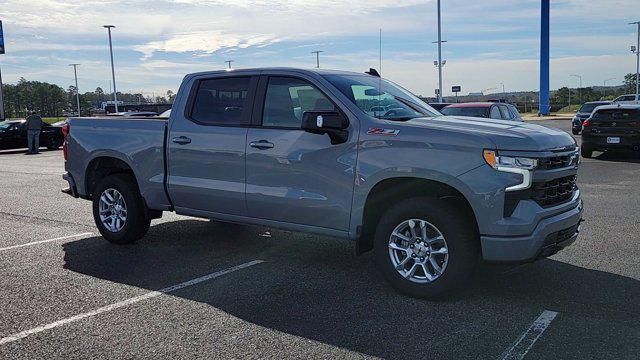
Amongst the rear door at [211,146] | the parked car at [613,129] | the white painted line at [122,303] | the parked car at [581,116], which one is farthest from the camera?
the parked car at [581,116]

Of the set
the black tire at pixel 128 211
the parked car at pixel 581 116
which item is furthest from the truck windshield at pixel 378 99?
the parked car at pixel 581 116

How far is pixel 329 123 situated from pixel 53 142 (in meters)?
24.1

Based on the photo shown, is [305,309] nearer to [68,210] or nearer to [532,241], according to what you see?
[532,241]

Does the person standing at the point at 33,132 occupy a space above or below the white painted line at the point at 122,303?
above

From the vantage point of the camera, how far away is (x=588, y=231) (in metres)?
7.33

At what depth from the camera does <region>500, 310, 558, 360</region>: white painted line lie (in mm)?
3871

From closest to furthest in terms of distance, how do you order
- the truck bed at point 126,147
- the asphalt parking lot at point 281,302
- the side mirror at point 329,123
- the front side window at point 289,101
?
the asphalt parking lot at point 281,302 < the side mirror at point 329,123 < the front side window at point 289,101 < the truck bed at point 126,147

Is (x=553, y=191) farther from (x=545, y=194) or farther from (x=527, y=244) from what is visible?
(x=527, y=244)

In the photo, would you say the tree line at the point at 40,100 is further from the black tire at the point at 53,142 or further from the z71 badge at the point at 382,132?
the z71 badge at the point at 382,132

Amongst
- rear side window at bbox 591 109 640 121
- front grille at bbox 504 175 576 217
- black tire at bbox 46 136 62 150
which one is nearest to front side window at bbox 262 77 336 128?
front grille at bbox 504 175 576 217

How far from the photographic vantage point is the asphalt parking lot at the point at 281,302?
159 inches

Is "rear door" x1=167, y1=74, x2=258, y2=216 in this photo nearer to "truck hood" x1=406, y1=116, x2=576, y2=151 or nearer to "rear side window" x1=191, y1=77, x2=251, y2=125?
"rear side window" x1=191, y1=77, x2=251, y2=125

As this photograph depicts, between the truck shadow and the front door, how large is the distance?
636mm

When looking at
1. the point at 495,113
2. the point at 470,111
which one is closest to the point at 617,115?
the point at 495,113
